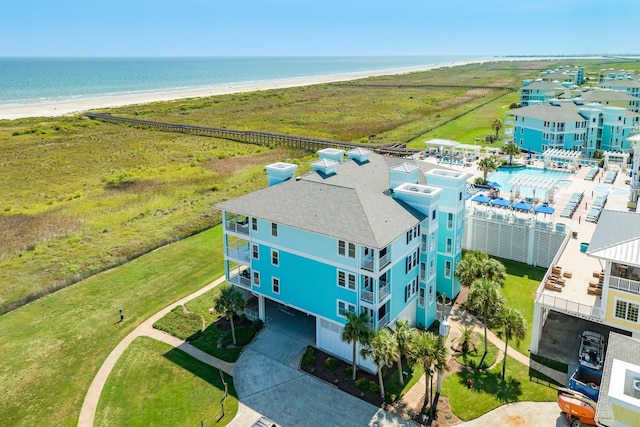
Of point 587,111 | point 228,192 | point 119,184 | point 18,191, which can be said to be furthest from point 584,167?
point 18,191

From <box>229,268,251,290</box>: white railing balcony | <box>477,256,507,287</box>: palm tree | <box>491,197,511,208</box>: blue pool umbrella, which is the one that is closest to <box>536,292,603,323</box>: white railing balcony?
<box>477,256,507,287</box>: palm tree

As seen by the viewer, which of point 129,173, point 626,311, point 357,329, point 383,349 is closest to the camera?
point 383,349

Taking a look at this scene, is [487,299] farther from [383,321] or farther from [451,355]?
[383,321]

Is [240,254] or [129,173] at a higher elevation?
[240,254]

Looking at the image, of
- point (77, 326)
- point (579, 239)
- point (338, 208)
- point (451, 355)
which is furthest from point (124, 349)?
point (579, 239)

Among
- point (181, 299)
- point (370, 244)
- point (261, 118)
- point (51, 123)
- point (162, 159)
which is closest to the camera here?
point (370, 244)

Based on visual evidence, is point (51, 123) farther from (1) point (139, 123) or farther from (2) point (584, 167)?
(2) point (584, 167)
